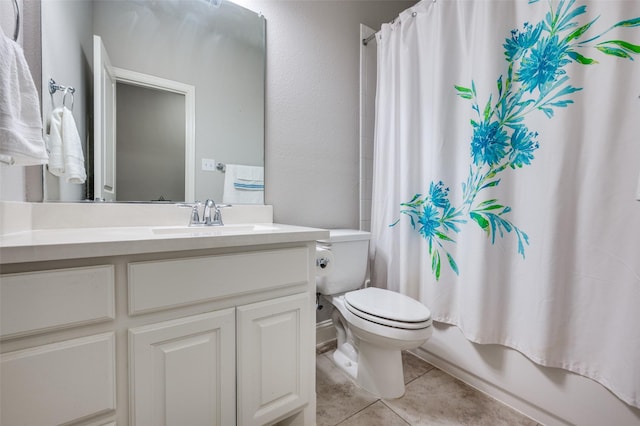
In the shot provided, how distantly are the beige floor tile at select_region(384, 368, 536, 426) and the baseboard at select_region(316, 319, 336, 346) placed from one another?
1.84 ft

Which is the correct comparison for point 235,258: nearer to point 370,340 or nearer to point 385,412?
point 370,340

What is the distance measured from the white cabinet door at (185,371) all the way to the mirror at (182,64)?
685mm

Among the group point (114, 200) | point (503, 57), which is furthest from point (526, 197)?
point (114, 200)

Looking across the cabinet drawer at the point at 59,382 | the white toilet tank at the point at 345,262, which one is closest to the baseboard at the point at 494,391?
→ the white toilet tank at the point at 345,262

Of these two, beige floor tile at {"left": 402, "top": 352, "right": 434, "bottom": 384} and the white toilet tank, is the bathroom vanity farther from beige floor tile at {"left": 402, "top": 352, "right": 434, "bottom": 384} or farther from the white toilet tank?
beige floor tile at {"left": 402, "top": 352, "right": 434, "bottom": 384}

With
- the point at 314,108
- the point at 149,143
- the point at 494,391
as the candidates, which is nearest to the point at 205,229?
the point at 149,143

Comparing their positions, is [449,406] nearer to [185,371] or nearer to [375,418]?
[375,418]

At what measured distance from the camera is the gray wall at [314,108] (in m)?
1.59

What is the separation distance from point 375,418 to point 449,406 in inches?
14.2

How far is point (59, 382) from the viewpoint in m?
0.65

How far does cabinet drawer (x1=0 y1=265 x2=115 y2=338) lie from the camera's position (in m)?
0.60

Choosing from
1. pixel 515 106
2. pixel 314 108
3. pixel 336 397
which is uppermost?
pixel 314 108

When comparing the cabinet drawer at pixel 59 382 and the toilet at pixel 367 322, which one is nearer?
the cabinet drawer at pixel 59 382

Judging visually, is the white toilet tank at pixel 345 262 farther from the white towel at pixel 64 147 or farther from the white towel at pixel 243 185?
the white towel at pixel 64 147
